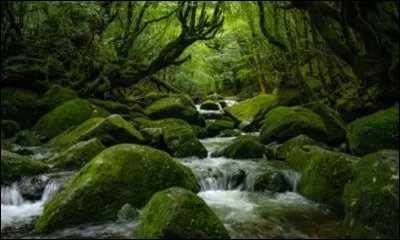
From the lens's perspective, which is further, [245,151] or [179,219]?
[245,151]

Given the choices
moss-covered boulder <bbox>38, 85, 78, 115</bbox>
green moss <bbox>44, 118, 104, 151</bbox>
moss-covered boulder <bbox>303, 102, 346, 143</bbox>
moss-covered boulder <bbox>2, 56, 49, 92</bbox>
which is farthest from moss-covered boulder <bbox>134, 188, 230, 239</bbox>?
moss-covered boulder <bbox>38, 85, 78, 115</bbox>

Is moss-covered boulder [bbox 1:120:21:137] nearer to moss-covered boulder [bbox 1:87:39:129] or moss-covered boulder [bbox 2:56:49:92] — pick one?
moss-covered boulder [bbox 1:87:39:129]

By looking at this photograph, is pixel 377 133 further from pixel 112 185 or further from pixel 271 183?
pixel 112 185

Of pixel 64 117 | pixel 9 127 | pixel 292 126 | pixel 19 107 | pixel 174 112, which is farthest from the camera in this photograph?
pixel 174 112

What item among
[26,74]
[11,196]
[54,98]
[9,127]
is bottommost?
[11,196]

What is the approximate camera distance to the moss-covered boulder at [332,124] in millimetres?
10734

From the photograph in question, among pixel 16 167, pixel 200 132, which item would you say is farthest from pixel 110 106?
pixel 16 167

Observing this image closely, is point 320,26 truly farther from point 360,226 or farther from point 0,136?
point 0,136

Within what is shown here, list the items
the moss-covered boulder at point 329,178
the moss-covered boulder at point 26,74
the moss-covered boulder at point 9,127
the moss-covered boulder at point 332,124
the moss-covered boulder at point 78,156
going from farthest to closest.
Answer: the moss-covered boulder at point 26,74 → the moss-covered boulder at point 9,127 → the moss-covered boulder at point 332,124 → the moss-covered boulder at point 78,156 → the moss-covered boulder at point 329,178

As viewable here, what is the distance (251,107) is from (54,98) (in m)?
8.88

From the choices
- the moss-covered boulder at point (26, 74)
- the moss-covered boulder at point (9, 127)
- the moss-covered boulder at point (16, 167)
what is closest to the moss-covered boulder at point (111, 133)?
the moss-covered boulder at point (16, 167)

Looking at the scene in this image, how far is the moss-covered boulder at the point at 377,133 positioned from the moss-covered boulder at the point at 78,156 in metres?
5.84

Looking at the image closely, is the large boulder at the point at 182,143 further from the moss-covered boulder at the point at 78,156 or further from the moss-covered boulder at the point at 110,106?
the moss-covered boulder at the point at 110,106

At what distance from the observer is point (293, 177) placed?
24.5 feet
